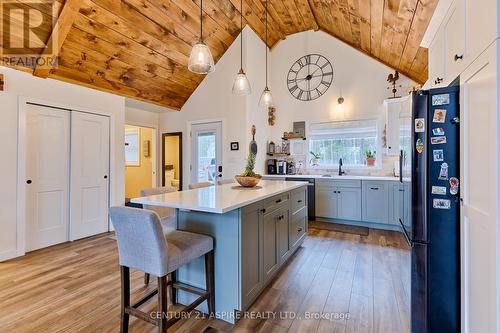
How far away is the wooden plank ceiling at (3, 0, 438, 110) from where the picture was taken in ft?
9.59

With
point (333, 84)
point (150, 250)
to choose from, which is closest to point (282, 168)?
point (333, 84)

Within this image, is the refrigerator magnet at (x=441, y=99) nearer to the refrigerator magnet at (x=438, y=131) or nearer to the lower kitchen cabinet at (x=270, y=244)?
the refrigerator magnet at (x=438, y=131)

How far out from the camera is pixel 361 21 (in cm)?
346

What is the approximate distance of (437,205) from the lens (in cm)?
153

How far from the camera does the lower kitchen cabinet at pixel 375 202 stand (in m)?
4.01

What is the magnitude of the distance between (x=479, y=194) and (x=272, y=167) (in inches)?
163

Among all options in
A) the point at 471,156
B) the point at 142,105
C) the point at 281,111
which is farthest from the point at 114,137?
the point at 471,156

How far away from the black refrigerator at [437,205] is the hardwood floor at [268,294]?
1.16 feet

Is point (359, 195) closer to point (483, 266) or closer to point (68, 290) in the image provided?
point (483, 266)

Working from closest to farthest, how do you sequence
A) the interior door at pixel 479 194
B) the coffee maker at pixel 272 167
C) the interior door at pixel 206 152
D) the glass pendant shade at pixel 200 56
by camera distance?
the interior door at pixel 479 194, the glass pendant shade at pixel 200 56, the interior door at pixel 206 152, the coffee maker at pixel 272 167

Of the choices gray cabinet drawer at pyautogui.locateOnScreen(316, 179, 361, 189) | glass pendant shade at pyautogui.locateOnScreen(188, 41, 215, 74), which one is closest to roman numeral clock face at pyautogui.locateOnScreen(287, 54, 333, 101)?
gray cabinet drawer at pyautogui.locateOnScreen(316, 179, 361, 189)

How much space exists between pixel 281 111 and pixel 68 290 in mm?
4665

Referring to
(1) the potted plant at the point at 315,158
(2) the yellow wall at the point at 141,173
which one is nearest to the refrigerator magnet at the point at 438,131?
(1) the potted plant at the point at 315,158

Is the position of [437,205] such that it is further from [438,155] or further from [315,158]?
[315,158]
